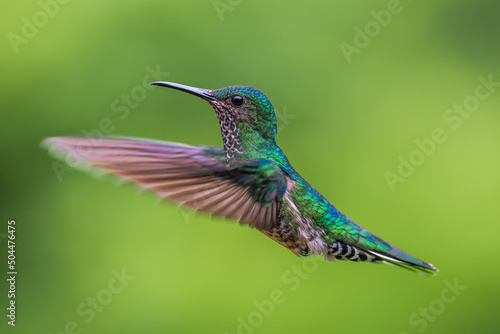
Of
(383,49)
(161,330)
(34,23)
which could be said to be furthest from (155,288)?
(383,49)

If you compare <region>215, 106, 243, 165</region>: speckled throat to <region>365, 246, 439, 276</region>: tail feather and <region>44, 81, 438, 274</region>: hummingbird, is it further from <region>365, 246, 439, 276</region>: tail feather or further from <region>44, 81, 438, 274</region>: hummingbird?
<region>365, 246, 439, 276</region>: tail feather

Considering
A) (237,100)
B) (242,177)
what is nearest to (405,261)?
(242,177)

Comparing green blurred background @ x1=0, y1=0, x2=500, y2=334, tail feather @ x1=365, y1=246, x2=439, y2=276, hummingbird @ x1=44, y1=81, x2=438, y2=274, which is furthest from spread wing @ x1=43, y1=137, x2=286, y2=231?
green blurred background @ x1=0, y1=0, x2=500, y2=334

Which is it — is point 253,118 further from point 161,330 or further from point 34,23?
point 34,23

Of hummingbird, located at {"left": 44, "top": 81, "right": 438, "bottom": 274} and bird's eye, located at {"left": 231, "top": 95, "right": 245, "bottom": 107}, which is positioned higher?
bird's eye, located at {"left": 231, "top": 95, "right": 245, "bottom": 107}

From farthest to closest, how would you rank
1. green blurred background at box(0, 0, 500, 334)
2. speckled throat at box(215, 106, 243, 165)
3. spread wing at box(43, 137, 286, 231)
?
green blurred background at box(0, 0, 500, 334) < speckled throat at box(215, 106, 243, 165) < spread wing at box(43, 137, 286, 231)

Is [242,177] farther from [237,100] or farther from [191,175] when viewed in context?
[237,100]
